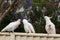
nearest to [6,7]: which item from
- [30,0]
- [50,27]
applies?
[30,0]

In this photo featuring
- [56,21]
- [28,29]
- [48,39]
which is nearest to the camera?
[48,39]

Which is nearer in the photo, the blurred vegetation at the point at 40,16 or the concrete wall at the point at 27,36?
the concrete wall at the point at 27,36

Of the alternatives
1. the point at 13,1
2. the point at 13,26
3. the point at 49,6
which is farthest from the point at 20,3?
the point at 13,26

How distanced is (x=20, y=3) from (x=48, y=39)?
3404 mm

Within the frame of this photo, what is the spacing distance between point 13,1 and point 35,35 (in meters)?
3.33

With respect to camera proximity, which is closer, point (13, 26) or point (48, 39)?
point (48, 39)

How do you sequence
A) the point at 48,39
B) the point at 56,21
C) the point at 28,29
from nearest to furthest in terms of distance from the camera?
the point at 48,39 → the point at 28,29 → the point at 56,21

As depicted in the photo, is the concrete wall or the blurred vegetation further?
the blurred vegetation

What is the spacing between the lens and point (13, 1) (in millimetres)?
9375

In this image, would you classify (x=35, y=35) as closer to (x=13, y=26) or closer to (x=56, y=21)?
(x=13, y=26)

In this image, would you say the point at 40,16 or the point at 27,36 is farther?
the point at 40,16

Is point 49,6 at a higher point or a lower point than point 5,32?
higher

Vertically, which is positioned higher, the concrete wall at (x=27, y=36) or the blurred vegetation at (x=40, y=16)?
the blurred vegetation at (x=40, y=16)

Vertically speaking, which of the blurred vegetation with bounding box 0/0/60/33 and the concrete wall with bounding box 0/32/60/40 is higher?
the blurred vegetation with bounding box 0/0/60/33
